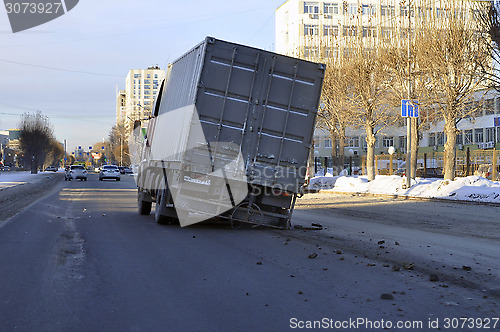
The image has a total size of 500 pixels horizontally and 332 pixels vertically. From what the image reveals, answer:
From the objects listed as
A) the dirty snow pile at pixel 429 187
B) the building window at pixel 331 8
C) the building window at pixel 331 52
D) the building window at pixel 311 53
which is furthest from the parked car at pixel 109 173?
the building window at pixel 331 8

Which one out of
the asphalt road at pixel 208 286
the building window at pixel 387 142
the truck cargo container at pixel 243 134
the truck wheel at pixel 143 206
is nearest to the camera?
the asphalt road at pixel 208 286

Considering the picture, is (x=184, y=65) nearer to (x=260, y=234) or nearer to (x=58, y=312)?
(x=260, y=234)

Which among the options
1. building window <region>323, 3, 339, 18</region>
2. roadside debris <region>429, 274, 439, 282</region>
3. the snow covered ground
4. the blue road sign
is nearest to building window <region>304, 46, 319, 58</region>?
the blue road sign

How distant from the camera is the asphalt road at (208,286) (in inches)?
200

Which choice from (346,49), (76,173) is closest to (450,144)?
(346,49)

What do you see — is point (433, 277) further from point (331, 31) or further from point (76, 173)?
point (76, 173)

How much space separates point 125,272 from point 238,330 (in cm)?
300

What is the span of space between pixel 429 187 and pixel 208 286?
22.2 m

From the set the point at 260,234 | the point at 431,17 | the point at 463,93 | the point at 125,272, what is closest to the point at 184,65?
the point at 260,234

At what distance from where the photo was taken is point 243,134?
37.7 ft

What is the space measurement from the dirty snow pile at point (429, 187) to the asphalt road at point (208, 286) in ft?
45.2

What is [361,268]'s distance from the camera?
757 cm

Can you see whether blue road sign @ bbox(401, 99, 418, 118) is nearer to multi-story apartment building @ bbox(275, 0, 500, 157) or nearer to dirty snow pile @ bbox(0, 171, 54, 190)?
multi-story apartment building @ bbox(275, 0, 500, 157)

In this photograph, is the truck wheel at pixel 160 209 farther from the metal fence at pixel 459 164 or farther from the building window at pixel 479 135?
the building window at pixel 479 135
